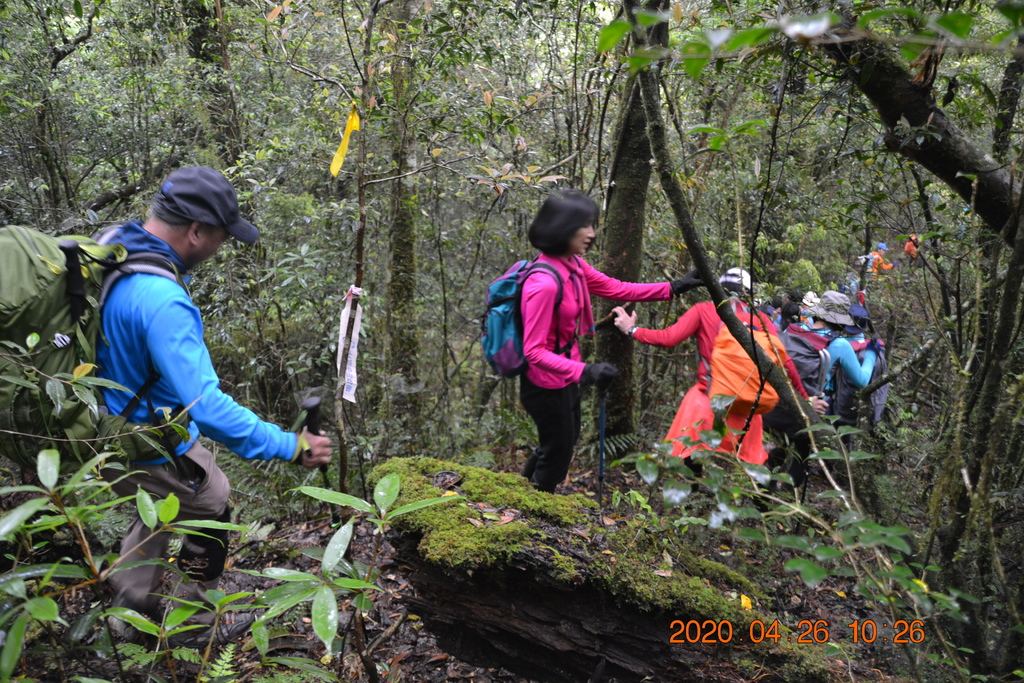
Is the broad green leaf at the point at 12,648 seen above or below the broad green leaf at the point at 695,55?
below

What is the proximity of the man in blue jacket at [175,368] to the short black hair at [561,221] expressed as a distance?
74.9 inches

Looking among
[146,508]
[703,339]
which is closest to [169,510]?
[146,508]

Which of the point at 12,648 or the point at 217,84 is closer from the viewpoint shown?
the point at 12,648

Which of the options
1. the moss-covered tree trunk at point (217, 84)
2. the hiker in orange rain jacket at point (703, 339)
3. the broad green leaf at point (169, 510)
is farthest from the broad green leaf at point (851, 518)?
the moss-covered tree trunk at point (217, 84)

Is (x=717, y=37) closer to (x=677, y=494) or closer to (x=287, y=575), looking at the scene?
(x=677, y=494)

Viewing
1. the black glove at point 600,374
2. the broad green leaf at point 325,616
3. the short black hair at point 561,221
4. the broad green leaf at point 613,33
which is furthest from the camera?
the short black hair at point 561,221

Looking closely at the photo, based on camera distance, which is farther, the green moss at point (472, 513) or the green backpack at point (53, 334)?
the green moss at point (472, 513)

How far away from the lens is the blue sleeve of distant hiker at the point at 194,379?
254cm

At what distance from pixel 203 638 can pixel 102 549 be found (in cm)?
122

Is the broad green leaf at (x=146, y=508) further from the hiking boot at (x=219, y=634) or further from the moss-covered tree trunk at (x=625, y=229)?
the moss-covered tree trunk at (x=625, y=229)

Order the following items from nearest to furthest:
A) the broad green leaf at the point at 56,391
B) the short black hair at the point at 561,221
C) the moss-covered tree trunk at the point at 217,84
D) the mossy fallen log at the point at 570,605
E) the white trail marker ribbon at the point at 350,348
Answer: the broad green leaf at the point at 56,391 → the mossy fallen log at the point at 570,605 → the white trail marker ribbon at the point at 350,348 → the short black hair at the point at 561,221 → the moss-covered tree trunk at the point at 217,84

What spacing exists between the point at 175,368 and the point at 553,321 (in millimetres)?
2347

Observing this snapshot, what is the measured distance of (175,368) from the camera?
2.55m

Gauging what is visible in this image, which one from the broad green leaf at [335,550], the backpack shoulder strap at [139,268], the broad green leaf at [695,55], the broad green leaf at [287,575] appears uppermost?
the broad green leaf at [695,55]
